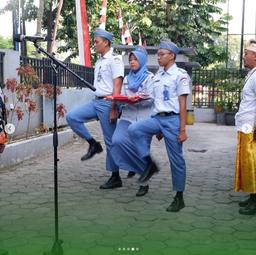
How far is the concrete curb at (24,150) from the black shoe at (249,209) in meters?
3.79

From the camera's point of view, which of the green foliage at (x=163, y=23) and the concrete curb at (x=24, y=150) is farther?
the green foliage at (x=163, y=23)

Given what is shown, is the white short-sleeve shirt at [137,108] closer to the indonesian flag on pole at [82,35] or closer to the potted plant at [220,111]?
the indonesian flag on pole at [82,35]

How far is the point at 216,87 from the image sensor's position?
55.4ft

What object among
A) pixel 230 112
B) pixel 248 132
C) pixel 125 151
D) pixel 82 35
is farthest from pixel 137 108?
pixel 230 112

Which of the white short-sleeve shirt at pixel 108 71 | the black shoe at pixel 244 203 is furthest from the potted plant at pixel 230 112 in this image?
the black shoe at pixel 244 203

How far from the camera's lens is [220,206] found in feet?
16.3

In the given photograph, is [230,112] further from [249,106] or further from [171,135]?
[171,135]

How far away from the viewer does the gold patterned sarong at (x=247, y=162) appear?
15.1 ft

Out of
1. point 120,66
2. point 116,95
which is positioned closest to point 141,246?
point 116,95

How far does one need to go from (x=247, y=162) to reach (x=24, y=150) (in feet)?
13.7

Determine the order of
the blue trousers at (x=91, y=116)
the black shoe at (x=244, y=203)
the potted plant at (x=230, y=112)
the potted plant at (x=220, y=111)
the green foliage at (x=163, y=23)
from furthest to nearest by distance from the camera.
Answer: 1. the green foliage at (x=163, y=23)
2. the potted plant at (x=220, y=111)
3. the potted plant at (x=230, y=112)
4. the blue trousers at (x=91, y=116)
5. the black shoe at (x=244, y=203)

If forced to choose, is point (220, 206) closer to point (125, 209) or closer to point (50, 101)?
point (125, 209)

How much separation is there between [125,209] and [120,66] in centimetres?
175

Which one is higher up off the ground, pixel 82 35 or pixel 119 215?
pixel 82 35
